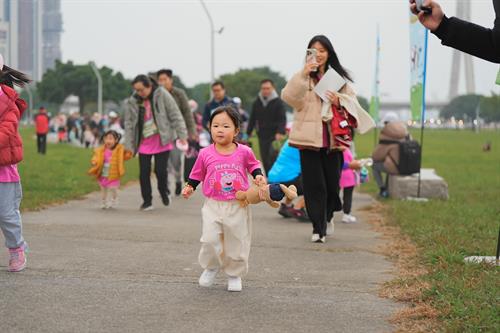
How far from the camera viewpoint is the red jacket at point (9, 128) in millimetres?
5797

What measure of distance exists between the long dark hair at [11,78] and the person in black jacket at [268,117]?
294 inches

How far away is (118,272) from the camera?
19.6 feet

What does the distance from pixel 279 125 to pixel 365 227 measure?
4.14 meters

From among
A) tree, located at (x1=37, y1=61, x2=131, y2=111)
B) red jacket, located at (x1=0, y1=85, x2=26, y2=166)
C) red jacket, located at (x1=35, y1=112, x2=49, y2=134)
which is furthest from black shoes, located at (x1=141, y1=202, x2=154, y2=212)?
tree, located at (x1=37, y1=61, x2=131, y2=111)

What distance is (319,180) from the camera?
7.88m

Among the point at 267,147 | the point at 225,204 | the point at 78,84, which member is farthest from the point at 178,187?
the point at 78,84

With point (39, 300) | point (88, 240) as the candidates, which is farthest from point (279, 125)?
point (39, 300)

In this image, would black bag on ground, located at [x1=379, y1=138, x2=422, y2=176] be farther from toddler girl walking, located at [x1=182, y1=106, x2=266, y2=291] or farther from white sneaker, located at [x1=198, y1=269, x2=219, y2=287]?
white sneaker, located at [x1=198, y1=269, x2=219, y2=287]

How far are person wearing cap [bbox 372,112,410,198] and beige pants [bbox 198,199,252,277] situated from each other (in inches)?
317

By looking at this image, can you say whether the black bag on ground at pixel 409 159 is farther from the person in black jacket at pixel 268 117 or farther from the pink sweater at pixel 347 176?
the pink sweater at pixel 347 176

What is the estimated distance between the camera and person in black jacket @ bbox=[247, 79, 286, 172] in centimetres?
1344

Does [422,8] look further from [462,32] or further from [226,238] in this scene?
[226,238]

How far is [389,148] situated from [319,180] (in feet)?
19.5

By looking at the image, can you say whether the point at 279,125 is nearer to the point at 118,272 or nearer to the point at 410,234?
the point at 410,234
